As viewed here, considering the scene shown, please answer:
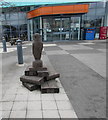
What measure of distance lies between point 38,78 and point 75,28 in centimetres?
1650

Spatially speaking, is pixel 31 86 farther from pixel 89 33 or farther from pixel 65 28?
pixel 89 33

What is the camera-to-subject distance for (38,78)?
11.9 feet

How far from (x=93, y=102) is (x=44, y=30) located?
54.7 feet

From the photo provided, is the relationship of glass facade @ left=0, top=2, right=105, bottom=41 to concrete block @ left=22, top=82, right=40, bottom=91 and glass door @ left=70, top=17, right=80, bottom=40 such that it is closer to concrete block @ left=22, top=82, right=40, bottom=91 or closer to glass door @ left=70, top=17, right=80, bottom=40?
glass door @ left=70, top=17, right=80, bottom=40

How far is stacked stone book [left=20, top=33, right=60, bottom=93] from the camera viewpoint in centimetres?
348

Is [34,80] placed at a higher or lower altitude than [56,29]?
lower

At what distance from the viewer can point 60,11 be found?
1591cm

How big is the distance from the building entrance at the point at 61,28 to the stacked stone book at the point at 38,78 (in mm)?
14928

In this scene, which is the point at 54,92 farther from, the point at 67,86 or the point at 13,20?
the point at 13,20

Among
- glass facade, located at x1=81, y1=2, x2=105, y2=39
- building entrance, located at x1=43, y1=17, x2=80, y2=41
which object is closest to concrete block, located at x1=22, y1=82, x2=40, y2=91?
building entrance, located at x1=43, y1=17, x2=80, y2=41

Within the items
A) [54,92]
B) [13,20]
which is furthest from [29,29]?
[54,92]

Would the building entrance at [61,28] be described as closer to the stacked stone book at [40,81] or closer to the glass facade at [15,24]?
the glass facade at [15,24]

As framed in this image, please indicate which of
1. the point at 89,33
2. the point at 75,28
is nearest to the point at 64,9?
the point at 75,28

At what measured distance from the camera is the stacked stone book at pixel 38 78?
3.48m
